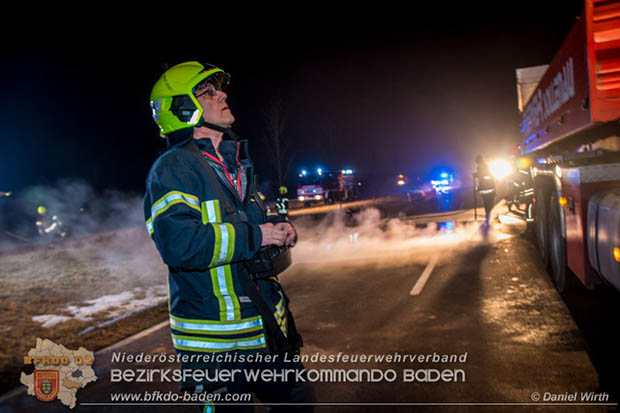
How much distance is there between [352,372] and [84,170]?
3764 cm

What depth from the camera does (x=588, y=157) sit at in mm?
4348

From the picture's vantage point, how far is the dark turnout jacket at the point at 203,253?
1728 mm

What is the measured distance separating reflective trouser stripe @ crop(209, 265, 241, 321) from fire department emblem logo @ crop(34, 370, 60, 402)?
328 centimetres

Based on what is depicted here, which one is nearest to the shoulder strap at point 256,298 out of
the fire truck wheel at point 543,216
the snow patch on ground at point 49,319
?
the fire truck wheel at point 543,216

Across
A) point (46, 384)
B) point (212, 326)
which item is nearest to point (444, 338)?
point (212, 326)

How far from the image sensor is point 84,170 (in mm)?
35375

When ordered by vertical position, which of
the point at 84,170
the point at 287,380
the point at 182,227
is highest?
the point at 84,170

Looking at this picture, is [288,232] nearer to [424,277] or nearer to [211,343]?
[211,343]

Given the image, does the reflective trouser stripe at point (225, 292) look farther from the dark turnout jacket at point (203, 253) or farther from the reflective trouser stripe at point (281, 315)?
the reflective trouser stripe at point (281, 315)

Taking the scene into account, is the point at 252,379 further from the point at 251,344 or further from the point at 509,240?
the point at 509,240

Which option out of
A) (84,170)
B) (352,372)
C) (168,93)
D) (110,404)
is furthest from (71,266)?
(84,170)

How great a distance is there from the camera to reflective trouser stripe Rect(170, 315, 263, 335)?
6.07ft

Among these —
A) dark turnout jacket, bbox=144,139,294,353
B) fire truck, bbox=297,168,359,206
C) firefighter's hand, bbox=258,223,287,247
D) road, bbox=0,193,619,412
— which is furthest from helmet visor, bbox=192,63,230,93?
fire truck, bbox=297,168,359,206

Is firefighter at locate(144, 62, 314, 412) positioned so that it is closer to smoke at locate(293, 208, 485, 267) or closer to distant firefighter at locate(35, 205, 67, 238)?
smoke at locate(293, 208, 485, 267)
